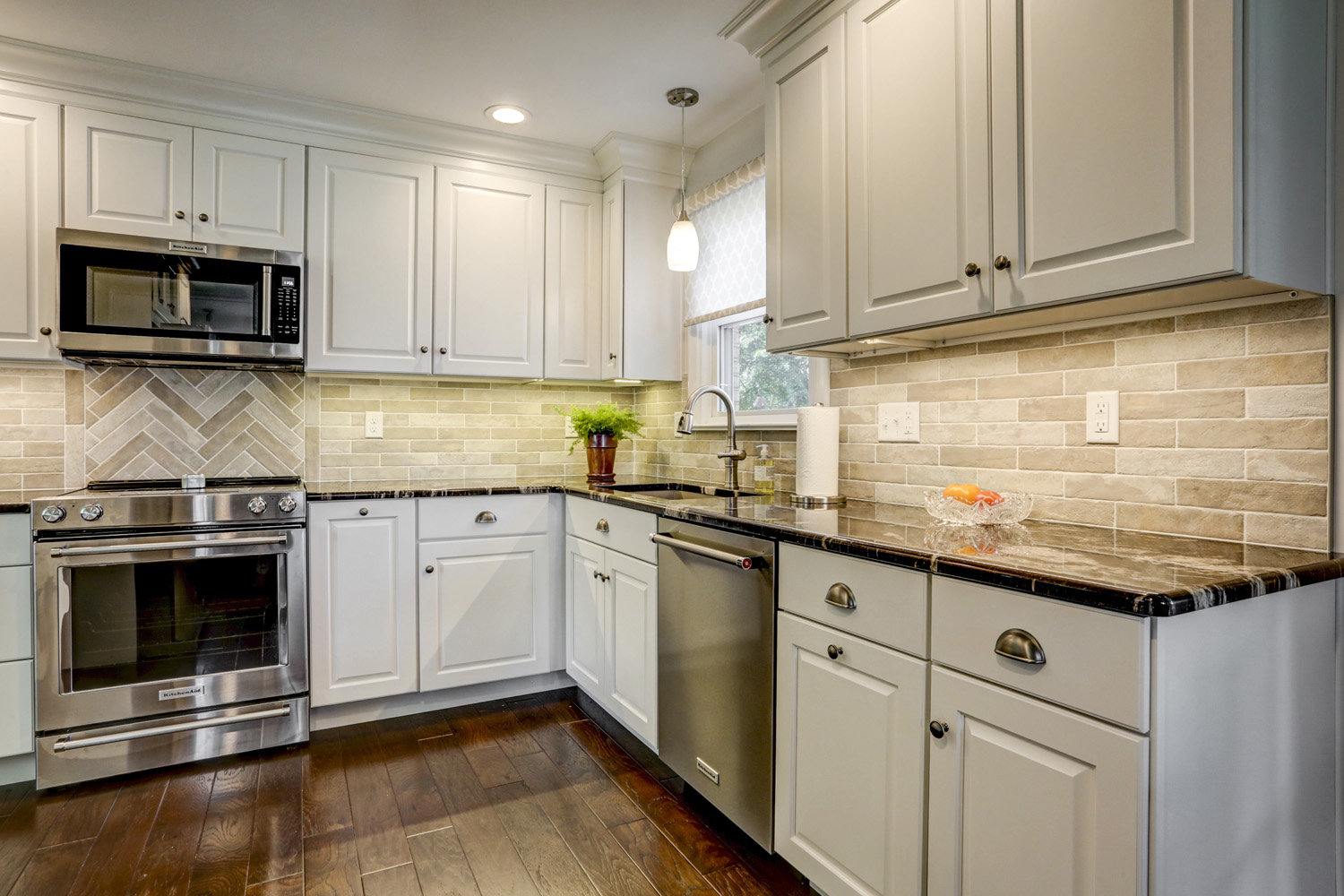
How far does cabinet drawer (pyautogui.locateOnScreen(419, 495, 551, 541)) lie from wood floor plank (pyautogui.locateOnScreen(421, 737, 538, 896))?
2.58ft

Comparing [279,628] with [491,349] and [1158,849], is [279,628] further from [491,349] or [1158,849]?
[1158,849]

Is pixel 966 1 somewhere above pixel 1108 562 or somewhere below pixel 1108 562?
above

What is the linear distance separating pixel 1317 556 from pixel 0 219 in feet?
12.3

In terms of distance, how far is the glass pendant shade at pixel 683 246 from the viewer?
102 inches

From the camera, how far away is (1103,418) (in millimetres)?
1631

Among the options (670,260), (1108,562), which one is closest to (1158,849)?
(1108,562)

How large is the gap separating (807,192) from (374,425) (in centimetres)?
217

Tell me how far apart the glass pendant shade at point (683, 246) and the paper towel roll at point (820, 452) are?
76 centimetres

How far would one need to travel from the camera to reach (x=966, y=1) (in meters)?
1.59

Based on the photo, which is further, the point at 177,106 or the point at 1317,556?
the point at 177,106

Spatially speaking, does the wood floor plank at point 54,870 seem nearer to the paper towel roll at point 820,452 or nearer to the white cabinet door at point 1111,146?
the paper towel roll at point 820,452

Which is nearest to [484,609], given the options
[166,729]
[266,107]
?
[166,729]

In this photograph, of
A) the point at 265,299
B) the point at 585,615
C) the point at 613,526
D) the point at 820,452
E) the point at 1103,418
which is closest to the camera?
the point at 1103,418

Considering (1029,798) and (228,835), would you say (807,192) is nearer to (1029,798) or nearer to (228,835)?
(1029,798)
